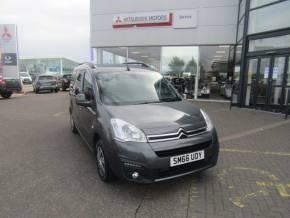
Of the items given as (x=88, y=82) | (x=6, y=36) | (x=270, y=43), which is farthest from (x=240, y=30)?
(x=6, y=36)

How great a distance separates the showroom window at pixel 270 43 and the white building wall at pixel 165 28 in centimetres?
241

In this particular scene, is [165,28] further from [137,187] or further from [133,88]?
[137,187]

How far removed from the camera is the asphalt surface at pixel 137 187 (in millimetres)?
2824

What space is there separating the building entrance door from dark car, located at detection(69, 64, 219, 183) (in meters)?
6.98

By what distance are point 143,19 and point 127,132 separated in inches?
475

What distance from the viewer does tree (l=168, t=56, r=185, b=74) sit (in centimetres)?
1392

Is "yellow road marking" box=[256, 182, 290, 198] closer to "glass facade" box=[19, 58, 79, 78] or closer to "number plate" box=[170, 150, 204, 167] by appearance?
"number plate" box=[170, 150, 204, 167]

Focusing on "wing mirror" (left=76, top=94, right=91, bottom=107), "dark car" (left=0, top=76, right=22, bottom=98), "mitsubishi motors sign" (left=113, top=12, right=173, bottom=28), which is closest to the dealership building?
"mitsubishi motors sign" (left=113, top=12, right=173, bottom=28)

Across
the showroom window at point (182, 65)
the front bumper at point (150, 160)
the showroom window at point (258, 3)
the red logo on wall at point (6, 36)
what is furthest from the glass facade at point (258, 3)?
the red logo on wall at point (6, 36)

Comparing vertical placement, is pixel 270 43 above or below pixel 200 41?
below

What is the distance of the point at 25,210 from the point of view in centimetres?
284

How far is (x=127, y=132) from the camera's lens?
3.01 metres

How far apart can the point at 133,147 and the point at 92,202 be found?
0.91m

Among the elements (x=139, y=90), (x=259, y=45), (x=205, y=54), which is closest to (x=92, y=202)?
(x=139, y=90)
